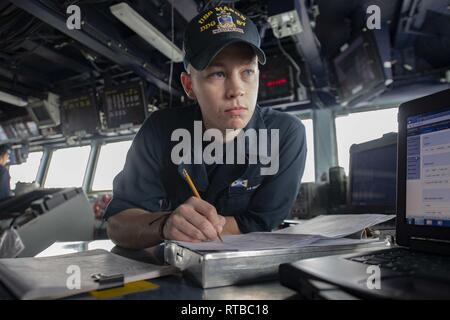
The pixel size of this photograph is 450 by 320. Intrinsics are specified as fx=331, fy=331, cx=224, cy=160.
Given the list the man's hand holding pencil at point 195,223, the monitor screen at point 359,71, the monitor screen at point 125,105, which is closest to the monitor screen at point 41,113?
the monitor screen at point 125,105

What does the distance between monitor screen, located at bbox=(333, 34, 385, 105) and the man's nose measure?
2.40 m

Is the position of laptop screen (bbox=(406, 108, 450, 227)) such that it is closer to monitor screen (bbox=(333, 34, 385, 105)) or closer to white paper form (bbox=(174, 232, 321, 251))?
white paper form (bbox=(174, 232, 321, 251))

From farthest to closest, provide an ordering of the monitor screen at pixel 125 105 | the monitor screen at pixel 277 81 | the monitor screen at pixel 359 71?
1. the monitor screen at pixel 125 105
2. the monitor screen at pixel 277 81
3. the monitor screen at pixel 359 71

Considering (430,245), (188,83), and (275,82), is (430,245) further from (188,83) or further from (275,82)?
(275,82)

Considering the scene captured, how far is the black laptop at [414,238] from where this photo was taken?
374 mm

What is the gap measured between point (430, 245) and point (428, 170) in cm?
13

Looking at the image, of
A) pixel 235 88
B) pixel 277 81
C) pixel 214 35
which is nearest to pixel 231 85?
pixel 235 88

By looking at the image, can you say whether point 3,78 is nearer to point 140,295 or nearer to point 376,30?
point 376,30

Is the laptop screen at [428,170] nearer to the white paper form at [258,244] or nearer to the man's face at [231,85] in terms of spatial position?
the white paper form at [258,244]

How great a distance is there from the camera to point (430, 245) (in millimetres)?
564

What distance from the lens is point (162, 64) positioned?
4.16m

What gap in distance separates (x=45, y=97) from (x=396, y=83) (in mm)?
4539

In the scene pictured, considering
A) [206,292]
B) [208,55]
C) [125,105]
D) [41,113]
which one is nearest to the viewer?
[206,292]

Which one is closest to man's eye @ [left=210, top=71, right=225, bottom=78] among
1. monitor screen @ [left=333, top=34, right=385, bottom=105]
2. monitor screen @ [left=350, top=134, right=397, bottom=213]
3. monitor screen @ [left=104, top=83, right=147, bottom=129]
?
monitor screen @ [left=350, top=134, right=397, bottom=213]
